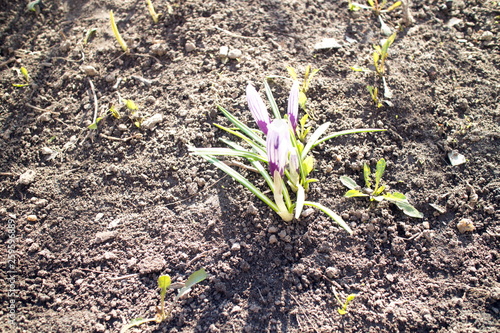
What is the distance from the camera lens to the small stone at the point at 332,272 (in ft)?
6.08

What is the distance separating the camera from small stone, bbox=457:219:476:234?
1974 millimetres

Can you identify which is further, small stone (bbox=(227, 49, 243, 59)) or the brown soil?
small stone (bbox=(227, 49, 243, 59))

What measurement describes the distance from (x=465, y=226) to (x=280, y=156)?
1.05 metres

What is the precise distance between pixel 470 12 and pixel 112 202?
2.76 meters

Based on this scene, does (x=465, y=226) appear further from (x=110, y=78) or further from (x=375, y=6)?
(x=110, y=78)

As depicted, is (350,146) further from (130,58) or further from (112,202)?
(130,58)

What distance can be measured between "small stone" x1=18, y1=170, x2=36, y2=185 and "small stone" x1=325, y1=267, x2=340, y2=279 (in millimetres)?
1739

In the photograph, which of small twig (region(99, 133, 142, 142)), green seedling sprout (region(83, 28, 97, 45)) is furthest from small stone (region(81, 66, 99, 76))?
small twig (region(99, 133, 142, 142))

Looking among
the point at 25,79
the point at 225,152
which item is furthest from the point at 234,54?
the point at 25,79

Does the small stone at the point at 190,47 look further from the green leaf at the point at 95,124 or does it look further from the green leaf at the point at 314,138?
the green leaf at the point at 314,138

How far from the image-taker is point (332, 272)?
1.85 metres

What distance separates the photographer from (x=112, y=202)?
7.09 feet

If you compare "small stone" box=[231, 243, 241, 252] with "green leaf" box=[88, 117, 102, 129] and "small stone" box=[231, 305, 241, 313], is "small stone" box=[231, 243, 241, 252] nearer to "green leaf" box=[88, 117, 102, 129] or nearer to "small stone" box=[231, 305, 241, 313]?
"small stone" box=[231, 305, 241, 313]

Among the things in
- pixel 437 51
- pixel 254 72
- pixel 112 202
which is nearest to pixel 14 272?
pixel 112 202
